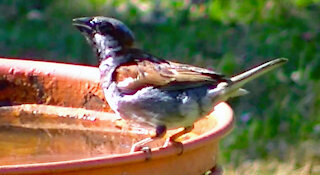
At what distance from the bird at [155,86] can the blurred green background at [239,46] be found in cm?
187

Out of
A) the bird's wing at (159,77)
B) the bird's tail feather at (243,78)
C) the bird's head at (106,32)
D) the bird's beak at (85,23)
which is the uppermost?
the bird's beak at (85,23)

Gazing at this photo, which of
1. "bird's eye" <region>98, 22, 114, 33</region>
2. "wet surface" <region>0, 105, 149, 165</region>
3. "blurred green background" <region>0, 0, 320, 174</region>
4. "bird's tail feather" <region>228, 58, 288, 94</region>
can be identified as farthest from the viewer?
"blurred green background" <region>0, 0, 320, 174</region>

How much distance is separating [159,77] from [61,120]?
400 millimetres

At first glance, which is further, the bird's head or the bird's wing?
the bird's head

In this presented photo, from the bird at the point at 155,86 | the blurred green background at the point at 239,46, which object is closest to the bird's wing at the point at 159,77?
the bird at the point at 155,86

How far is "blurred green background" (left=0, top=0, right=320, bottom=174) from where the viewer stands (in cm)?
529

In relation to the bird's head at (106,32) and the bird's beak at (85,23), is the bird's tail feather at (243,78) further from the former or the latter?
the bird's beak at (85,23)

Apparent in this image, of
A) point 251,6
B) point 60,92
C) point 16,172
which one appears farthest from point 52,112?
point 251,6

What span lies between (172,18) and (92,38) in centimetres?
407

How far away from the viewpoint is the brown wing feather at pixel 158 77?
10.3ft

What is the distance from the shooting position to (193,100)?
122 inches

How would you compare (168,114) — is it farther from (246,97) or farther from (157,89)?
(246,97)

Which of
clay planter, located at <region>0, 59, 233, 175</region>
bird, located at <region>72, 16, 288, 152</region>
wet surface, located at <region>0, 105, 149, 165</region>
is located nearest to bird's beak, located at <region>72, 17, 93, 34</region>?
bird, located at <region>72, 16, 288, 152</region>

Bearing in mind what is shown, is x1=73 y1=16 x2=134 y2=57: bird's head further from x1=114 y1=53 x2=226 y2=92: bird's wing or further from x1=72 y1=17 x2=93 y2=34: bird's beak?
x1=114 y1=53 x2=226 y2=92: bird's wing
